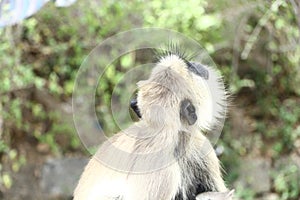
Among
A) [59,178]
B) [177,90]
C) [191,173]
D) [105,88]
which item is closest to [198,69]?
[177,90]

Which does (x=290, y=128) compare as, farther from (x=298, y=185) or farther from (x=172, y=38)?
(x=172, y=38)

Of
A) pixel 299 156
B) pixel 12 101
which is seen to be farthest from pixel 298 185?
pixel 12 101

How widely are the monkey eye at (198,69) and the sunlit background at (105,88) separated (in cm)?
252

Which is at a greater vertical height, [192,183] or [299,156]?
[192,183]

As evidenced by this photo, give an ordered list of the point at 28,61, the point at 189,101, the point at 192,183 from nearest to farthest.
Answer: the point at 189,101
the point at 192,183
the point at 28,61

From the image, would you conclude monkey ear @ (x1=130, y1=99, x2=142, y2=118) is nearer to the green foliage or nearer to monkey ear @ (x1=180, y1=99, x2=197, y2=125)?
monkey ear @ (x1=180, y1=99, x2=197, y2=125)

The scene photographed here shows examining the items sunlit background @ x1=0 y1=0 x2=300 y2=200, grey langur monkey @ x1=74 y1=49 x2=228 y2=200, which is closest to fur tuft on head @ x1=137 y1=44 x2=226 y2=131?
grey langur monkey @ x1=74 y1=49 x2=228 y2=200

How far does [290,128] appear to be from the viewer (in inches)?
170

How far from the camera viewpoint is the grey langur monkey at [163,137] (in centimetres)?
132

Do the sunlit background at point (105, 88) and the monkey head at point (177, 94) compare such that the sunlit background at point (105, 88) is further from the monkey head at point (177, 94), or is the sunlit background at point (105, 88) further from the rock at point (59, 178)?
the monkey head at point (177, 94)

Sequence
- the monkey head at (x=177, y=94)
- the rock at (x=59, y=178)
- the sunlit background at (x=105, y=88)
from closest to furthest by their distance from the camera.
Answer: the monkey head at (x=177, y=94), the sunlit background at (x=105, y=88), the rock at (x=59, y=178)

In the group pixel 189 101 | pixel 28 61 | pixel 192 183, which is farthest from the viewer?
pixel 28 61

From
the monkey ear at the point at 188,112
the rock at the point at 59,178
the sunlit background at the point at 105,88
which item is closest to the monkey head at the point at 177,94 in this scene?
the monkey ear at the point at 188,112

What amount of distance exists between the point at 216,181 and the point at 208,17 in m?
2.46
